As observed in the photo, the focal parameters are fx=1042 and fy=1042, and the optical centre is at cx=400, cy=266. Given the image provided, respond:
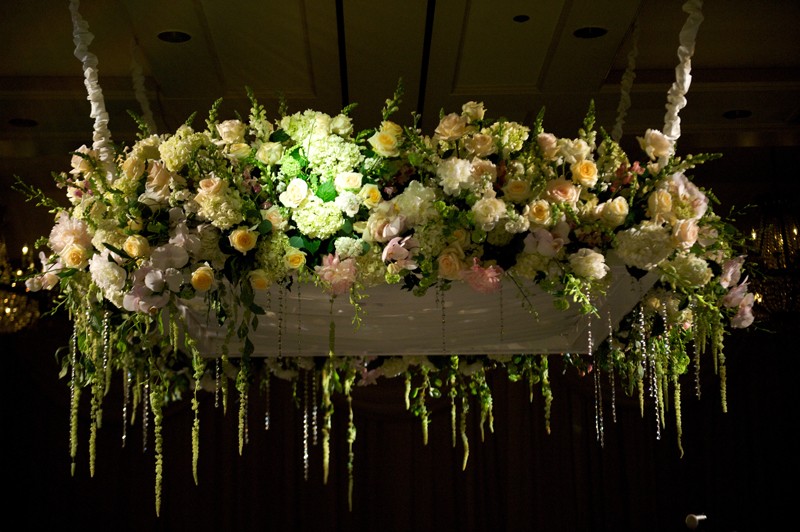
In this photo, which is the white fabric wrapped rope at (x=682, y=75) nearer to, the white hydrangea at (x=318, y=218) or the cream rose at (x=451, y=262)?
the cream rose at (x=451, y=262)

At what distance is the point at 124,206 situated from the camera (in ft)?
8.48

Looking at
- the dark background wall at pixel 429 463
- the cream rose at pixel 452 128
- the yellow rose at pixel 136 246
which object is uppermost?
the cream rose at pixel 452 128

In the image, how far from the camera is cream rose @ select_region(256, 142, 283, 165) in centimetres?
260

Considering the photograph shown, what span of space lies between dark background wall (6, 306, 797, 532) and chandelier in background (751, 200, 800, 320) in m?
0.96

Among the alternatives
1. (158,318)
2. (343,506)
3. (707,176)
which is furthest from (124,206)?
(707,176)

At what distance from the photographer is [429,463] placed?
664 cm

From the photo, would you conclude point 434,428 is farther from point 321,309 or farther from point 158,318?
point 158,318

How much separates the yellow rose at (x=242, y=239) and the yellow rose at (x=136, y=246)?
0.68 ft

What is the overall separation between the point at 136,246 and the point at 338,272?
1.61ft

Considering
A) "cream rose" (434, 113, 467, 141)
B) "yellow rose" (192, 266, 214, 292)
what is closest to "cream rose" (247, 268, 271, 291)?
"yellow rose" (192, 266, 214, 292)

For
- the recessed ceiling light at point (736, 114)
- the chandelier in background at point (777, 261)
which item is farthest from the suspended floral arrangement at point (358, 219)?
the recessed ceiling light at point (736, 114)

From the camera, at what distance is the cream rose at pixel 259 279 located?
8.44ft

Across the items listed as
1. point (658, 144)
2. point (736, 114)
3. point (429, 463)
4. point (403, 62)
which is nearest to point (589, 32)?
point (403, 62)

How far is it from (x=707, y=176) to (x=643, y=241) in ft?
14.5
